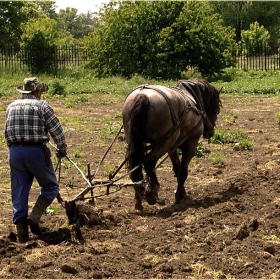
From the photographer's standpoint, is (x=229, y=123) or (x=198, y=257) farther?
(x=229, y=123)

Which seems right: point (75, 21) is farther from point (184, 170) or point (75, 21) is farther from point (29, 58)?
point (184, 170)

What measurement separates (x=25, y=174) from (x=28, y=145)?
1.22 ft

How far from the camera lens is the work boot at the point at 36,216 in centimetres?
630

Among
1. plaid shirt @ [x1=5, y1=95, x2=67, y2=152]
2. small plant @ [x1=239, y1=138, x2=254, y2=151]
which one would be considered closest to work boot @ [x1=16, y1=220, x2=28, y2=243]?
plaid shirt @ [x1=5, y1=95, x2=67, y2=152]

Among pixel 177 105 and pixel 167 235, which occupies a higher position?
pixel 177 105

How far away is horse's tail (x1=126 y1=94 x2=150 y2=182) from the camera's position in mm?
7555

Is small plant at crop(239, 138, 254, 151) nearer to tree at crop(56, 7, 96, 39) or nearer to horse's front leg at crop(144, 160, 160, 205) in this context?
horse's front leg at crop(144, 160, 160, 205)

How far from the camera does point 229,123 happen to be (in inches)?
613

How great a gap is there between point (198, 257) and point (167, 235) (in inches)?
36.9

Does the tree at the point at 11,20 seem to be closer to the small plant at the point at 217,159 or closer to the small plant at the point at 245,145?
the small plant at the point at 245,145

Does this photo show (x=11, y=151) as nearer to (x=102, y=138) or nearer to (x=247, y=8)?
(x=102, y=138)

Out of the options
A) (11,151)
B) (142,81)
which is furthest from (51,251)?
(142,81)

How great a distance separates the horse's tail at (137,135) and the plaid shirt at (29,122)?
145 cm

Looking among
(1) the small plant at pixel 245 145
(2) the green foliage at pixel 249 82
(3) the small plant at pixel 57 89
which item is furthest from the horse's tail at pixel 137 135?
(2) the green foliage at pixel 249 82
